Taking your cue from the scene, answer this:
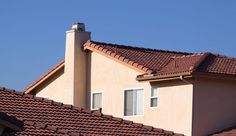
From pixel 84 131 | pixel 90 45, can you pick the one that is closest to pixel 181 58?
pixel 90 45

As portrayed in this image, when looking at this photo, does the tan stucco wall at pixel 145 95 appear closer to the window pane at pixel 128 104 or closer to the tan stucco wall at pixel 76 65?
the window pane at pixel 128 104

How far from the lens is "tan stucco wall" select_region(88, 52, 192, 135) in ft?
90.8

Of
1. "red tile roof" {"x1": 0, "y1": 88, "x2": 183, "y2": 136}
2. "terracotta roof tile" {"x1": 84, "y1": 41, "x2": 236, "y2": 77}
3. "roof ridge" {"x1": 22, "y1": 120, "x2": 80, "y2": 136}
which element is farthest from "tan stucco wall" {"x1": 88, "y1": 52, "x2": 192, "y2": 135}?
"roof ridge" {"x1": 22, "y1": 120, "x2": 80, "y2": 136}

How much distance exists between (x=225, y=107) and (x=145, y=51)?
241 inches

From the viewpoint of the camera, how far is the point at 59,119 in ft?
Answer: 76.7

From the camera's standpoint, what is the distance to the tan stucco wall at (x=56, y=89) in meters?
34.1

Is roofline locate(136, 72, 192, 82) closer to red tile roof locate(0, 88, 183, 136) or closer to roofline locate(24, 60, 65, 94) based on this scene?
red tile roof locate(0, 88, 183, 136)

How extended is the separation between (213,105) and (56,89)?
394 inches

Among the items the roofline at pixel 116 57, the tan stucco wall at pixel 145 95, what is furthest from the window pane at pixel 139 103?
the roofline at pixel 116 57

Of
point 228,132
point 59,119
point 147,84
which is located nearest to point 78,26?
point 147,84

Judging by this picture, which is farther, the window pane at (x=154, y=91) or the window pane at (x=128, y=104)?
the window pane at (x=128, y=104)

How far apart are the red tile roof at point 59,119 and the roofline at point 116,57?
448cm

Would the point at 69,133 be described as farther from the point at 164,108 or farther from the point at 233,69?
the point at 233,69

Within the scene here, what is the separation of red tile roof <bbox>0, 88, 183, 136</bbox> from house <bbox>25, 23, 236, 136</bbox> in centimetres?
230
